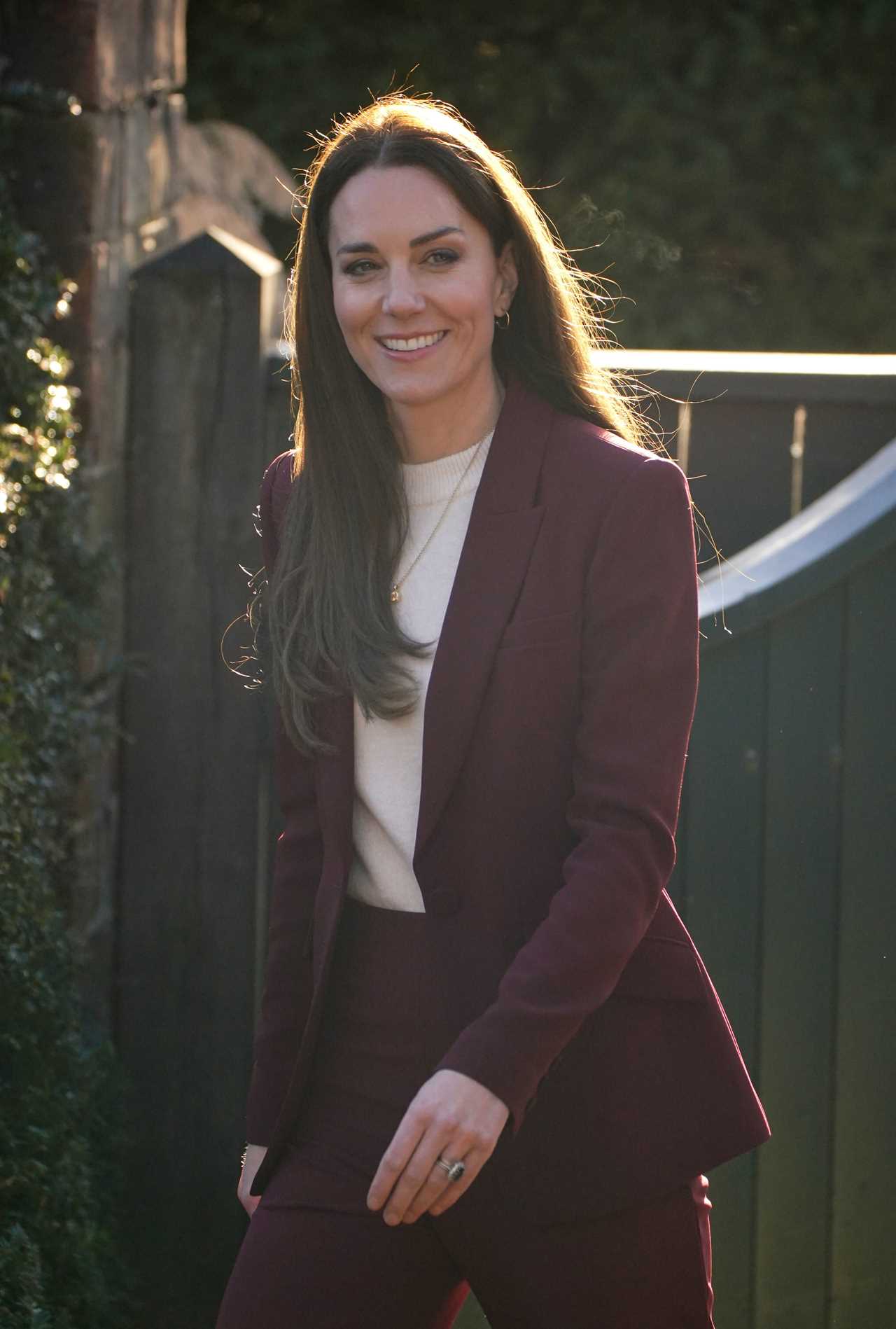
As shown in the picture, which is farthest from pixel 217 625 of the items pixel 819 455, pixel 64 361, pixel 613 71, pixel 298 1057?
pixel 613 71

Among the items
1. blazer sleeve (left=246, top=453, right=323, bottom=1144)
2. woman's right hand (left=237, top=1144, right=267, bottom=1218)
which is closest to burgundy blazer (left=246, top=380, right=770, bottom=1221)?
blazer sleeve (left=246, top=453, right=323, bottom=1144)

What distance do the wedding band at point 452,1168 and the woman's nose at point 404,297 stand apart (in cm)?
99

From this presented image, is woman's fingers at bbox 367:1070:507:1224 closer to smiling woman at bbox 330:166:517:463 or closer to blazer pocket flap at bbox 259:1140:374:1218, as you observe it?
blazer pocket flap at bbox 259:1140:374:1218

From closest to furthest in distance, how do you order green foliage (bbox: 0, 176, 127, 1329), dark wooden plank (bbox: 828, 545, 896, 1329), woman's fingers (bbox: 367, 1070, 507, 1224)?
woman's fingers (bbox: 367, 1070, 507, 1224), green foliage (bbox: 0, 176, 127, 1329), dark wooden plank (bbox: 828, 545, 896, 1329)

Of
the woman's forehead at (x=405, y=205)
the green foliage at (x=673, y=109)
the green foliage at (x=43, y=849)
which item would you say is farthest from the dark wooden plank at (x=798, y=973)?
the green foliage at (x=673, y=109)

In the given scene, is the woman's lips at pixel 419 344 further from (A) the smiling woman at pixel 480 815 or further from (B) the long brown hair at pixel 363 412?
(B) the long brown hair at pixel 363 412

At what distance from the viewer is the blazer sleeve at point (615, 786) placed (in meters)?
1.80

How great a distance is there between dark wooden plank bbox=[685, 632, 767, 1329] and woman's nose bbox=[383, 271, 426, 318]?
0.92 m

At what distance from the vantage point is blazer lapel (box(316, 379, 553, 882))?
1.95 meters

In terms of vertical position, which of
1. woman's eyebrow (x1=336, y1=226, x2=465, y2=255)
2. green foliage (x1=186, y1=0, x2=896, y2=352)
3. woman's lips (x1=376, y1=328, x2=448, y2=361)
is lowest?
woman's lips (x1=376, y1=328, x2=448, y2=361)

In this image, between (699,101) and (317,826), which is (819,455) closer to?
(317,826)

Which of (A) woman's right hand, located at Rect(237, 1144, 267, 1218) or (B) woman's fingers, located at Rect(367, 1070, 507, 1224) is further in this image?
(A) woman's right hand, located at Rect(237, 1144, 267, 1218)

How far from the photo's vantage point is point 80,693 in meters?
3.30

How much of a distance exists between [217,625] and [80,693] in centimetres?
32
